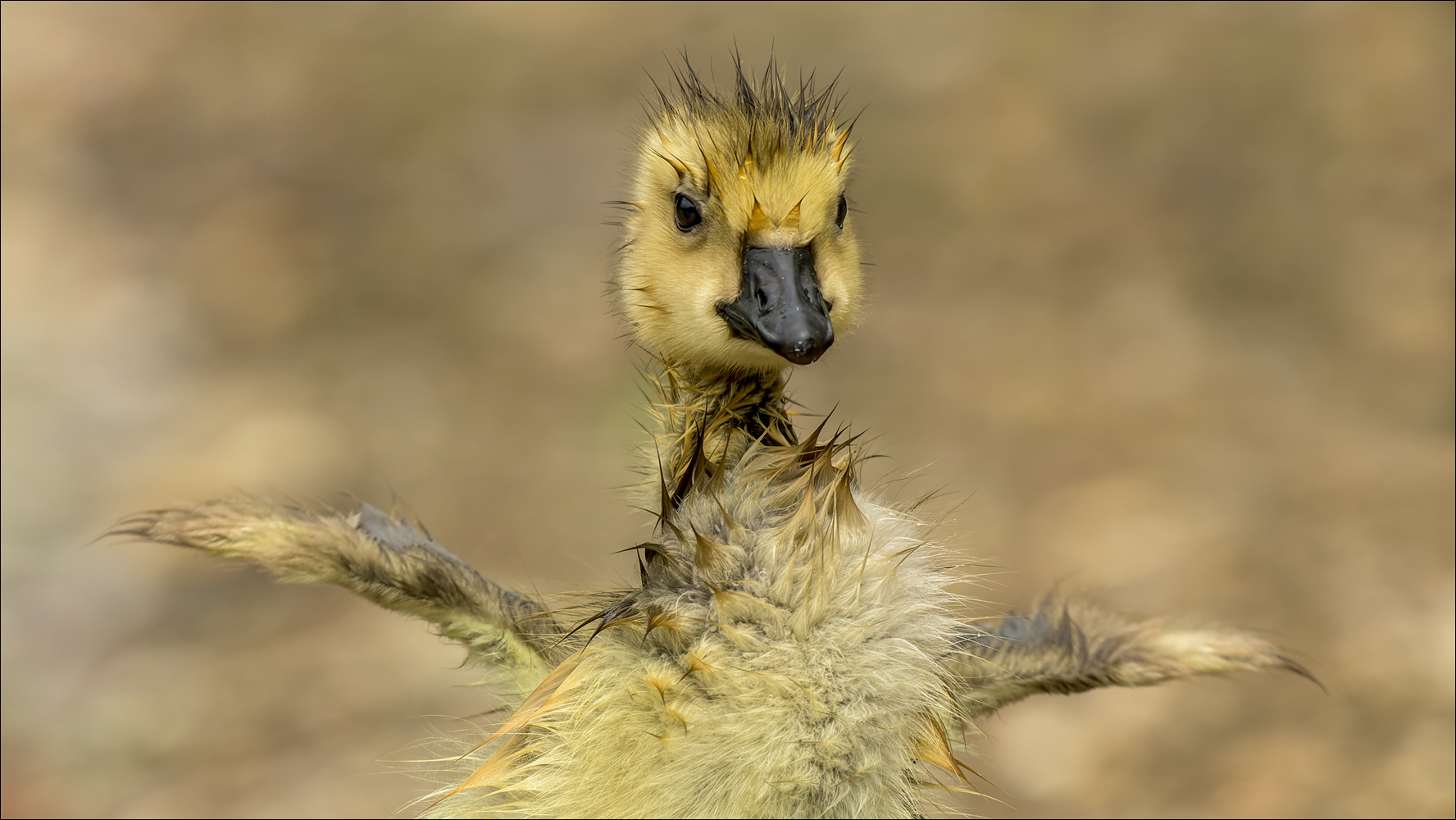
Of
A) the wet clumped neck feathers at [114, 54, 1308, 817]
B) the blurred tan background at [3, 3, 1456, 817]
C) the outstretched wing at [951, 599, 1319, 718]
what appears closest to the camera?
the wet clumped neck feathers at [114, 54, 1308, 817]

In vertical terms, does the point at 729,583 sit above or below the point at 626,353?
below

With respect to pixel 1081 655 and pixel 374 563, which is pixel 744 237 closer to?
pixel 374 563

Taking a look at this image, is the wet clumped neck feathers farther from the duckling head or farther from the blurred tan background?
the blurred tan background

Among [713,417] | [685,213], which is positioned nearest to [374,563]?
[713,417]

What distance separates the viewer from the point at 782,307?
106cm

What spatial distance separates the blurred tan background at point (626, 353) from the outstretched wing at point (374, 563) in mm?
1053

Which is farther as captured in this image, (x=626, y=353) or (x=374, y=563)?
(x=626, y=353)

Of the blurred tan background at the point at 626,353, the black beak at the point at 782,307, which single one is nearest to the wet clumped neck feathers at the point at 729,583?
the black beak at the point at 782,307

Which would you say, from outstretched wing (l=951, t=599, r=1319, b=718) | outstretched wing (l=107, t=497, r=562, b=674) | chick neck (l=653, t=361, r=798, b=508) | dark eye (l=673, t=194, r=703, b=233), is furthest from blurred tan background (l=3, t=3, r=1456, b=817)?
dark eye (l=673, t=194, r=703, b=233)

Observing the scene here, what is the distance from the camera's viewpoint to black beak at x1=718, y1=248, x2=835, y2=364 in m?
1.04

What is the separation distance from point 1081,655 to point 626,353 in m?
1.18

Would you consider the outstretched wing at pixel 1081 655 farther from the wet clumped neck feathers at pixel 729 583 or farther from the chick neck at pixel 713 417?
the chick neck at pixel 713 417

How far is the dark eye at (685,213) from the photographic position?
3.83ft

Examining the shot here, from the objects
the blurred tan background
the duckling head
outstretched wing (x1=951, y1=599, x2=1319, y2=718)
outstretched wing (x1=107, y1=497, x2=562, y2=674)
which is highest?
the blurred tan background
